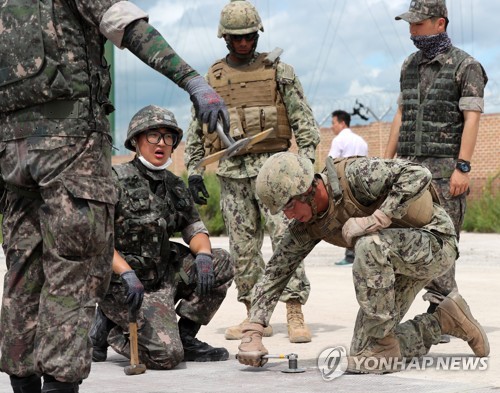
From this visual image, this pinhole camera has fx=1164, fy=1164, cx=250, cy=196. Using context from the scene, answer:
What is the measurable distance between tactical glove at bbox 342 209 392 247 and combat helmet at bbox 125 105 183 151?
127cm

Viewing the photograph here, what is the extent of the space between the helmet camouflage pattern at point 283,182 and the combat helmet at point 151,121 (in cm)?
97

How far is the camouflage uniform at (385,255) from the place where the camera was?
5.71 m

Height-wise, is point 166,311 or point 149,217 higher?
point 149,217

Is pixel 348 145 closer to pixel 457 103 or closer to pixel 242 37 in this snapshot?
pixel 242 37

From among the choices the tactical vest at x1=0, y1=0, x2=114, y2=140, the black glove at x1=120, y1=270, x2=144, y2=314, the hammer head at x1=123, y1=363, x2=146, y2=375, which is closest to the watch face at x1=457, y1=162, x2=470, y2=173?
the black glove at x1=120, y1=270, x2=144, y2=314

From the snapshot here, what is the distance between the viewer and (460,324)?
6.21 m

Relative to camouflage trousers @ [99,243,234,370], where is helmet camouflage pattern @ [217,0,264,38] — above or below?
above

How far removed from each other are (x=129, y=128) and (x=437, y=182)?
1.95 meters

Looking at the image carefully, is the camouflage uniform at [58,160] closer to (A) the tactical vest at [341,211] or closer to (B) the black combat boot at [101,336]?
(A) the tactical vest at [341,211]

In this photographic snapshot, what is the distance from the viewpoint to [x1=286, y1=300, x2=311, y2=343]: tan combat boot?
7184 mm

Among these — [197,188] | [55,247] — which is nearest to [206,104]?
[55,247]

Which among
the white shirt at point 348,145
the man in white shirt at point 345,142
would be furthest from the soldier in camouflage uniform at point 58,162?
the white shirt at point 348,145

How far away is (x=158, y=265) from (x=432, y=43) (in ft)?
7.33

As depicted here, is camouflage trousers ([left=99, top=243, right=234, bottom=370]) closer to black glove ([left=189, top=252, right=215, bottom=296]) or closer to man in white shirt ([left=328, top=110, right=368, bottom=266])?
black glove ([left=189, top=252, right=215, bottom=296])
